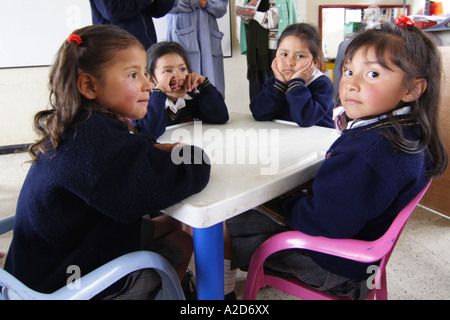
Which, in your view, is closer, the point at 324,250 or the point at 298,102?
the point at 324,250

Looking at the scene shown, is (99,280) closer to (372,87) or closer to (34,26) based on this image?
(372,87)

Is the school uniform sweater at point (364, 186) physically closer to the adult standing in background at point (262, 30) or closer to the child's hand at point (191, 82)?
the child's hand at point (191, 82)

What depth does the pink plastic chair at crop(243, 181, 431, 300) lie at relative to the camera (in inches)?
26.4

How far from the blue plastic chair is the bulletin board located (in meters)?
3.51

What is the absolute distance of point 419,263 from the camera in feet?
4.70

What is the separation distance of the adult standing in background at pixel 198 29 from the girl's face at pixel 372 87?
2295 millimetres

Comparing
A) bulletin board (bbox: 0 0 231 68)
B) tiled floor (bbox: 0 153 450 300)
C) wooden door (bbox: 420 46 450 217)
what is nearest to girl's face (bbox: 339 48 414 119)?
tiled floor (bbox: 0 153 450 300)

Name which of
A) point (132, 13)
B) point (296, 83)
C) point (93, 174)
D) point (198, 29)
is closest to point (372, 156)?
point (93, 174)

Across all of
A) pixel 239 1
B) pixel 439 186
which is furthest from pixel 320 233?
pixel 239 1

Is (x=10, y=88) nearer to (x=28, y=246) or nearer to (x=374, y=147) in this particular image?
(x=28, y=246)

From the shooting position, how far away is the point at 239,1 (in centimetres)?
305

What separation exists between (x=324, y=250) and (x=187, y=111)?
3.36 feet

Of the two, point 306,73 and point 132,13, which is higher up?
point 132,13

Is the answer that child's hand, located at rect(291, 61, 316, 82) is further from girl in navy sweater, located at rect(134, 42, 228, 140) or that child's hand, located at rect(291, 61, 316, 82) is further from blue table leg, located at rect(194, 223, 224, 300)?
blue table leg, located at rect(194, 223, 224, 300)
